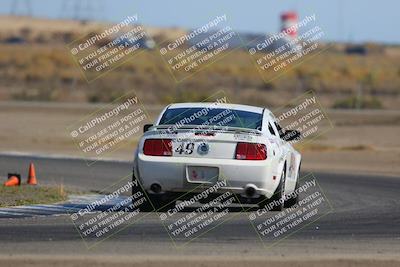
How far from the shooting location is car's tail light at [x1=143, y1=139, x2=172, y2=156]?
1373 centimetres

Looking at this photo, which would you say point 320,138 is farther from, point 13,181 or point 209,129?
point 209,129

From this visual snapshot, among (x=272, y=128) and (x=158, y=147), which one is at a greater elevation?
(x=158, y=147)

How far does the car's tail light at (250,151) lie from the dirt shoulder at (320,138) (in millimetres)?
11159

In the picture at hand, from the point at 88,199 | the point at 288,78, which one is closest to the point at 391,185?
the point at 88,199

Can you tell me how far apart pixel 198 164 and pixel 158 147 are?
0.54m

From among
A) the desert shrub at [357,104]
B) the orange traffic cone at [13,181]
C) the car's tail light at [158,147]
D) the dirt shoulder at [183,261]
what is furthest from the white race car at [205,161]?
the desert shrub at [357,104]

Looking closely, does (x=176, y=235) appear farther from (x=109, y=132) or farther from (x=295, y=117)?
(x=295, y=117)

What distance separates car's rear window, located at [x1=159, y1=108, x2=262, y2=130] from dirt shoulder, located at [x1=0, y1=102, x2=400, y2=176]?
10561 millimetres

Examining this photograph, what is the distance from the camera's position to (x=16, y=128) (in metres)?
37.3

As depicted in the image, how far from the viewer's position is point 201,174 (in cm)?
1366

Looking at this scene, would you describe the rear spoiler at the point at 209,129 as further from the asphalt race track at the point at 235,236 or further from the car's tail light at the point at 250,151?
the asphalt race track at the point at 235,236

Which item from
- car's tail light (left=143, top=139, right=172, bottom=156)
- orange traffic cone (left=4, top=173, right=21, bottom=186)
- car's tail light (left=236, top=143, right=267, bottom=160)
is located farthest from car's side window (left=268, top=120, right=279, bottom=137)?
orange traffic cone (left=4, top=173, right=21, bottom=186)

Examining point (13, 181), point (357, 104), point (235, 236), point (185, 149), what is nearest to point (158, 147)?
point (185, 149)

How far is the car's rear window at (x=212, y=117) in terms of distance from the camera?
560 inches
